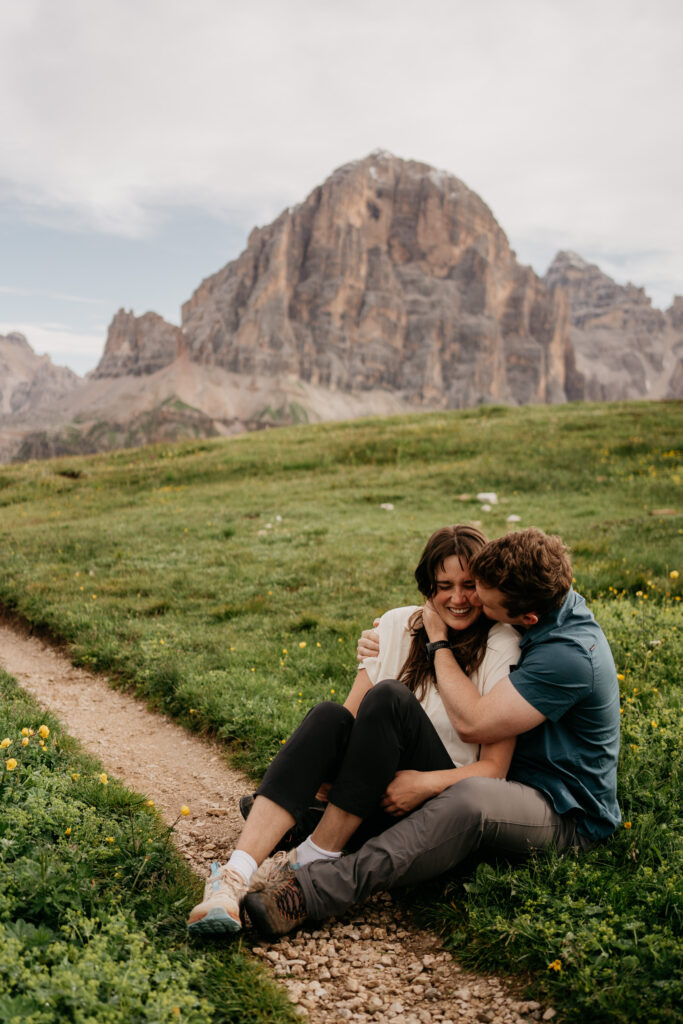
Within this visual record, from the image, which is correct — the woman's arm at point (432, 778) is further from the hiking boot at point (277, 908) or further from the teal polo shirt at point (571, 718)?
the hiking boot at point (277, 908)

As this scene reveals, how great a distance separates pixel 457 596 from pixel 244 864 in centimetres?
236

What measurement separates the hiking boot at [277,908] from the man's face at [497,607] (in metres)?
2.21

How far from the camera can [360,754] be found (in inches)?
179

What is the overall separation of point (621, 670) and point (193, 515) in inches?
516

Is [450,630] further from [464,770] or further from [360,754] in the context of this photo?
[360,754]

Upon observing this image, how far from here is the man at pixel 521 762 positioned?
436cm

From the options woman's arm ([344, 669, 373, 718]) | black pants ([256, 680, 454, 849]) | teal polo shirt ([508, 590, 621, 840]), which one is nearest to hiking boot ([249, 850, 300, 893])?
black pants ([256, 680, 454, 849])

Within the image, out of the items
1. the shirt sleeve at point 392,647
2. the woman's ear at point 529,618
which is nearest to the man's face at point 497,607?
the woman's ear at point 529,618

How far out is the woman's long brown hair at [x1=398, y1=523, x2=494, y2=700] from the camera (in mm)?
5051

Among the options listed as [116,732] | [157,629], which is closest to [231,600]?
[157,629]

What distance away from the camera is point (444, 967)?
420cm

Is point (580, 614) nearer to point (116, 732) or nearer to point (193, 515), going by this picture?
point (116, 732)

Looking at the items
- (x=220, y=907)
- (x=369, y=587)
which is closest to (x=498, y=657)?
(x=220, y=907)

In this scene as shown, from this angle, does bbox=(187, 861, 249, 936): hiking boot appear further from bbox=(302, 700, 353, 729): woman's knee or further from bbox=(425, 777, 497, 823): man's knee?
bbox=(425, 777, 497, 823): man's knee
